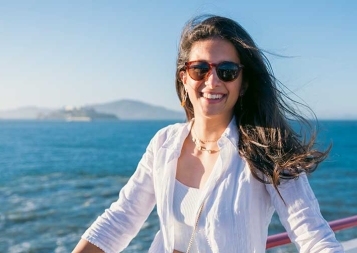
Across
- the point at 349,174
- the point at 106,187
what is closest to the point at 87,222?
the point at 106,187

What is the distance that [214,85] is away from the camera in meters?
1.56

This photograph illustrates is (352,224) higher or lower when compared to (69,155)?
higher

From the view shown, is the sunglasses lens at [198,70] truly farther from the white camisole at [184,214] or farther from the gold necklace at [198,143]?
the white camisole at [184,214]

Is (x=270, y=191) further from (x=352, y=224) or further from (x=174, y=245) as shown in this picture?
(x=352, y=224)

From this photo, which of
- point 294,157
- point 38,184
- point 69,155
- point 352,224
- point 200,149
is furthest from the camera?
point 69,155

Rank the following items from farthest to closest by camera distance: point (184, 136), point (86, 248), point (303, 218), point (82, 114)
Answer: point (82, 114) < point (184, 136) < point (86, 248) < point (303, 218)

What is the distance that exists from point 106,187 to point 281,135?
2402cm

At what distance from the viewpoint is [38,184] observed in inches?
1127

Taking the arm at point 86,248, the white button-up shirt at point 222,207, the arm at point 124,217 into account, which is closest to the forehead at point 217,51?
the white button-up shirt at point 222,207

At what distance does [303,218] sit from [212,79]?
55cm

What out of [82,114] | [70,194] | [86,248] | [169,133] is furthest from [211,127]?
[82,114]

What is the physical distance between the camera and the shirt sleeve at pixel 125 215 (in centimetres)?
171

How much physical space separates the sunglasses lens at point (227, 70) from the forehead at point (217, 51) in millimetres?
24

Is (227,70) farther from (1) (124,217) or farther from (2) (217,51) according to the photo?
(1) (124,217)
